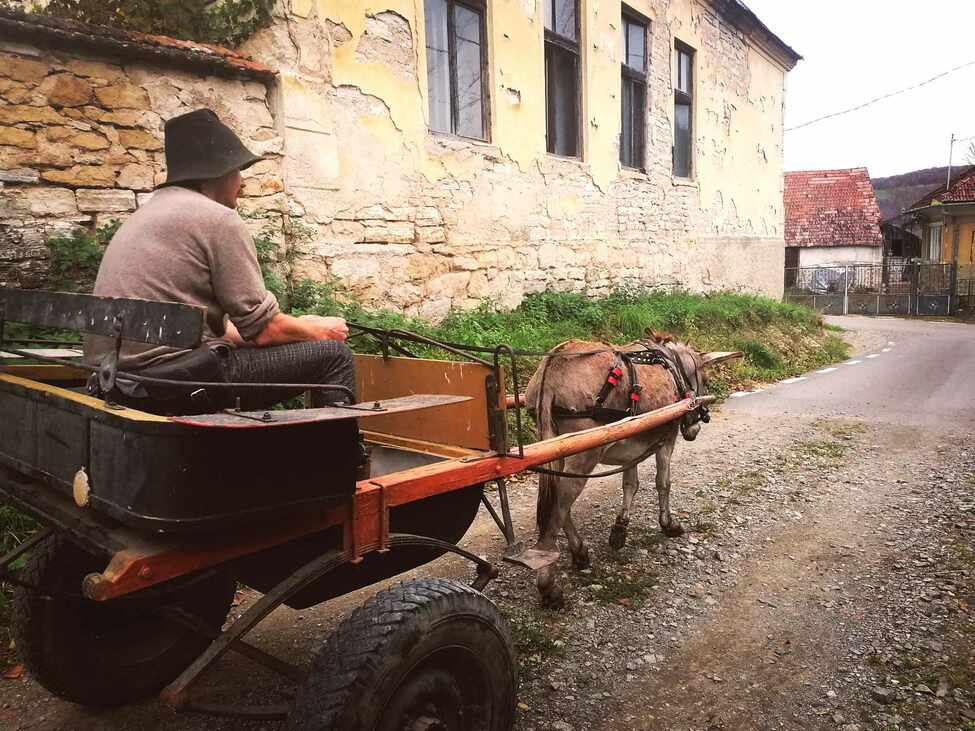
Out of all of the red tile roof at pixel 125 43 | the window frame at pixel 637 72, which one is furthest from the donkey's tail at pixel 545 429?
the window frame at pixel 637 72

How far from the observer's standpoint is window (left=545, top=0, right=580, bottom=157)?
9477mm

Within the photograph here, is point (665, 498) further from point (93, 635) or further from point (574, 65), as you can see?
point (574, 65)

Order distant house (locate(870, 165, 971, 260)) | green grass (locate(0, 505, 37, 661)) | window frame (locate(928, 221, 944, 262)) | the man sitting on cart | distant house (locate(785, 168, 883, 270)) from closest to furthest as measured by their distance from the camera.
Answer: the man sitting on cart → green grass (locate(0, 505, 37, 661)) → window frame (locate(928, 221, 944, 262)) → distant house (locate(785, 168, 883, 270)) → distant house (locate(870, 165, 971, 260))

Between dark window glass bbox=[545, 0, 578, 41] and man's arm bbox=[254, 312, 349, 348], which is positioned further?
dark window glass bbox=[545, 0, 578, 41]

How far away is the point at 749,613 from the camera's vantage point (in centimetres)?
354

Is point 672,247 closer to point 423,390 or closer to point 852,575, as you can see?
point 852,575

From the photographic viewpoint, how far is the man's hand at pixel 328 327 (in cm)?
248

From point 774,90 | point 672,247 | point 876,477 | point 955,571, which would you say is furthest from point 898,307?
point 955,571

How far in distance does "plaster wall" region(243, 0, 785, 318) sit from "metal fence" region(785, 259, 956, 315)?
1249 centimetres

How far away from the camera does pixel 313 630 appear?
3330mm

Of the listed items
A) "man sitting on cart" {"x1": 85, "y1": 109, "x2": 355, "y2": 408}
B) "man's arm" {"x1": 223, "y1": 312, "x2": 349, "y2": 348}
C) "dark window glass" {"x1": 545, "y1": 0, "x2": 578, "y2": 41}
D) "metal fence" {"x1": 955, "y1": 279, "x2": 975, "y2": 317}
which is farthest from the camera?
"metal fence" {"x1": 955, "y1": 279, "x2": 975, "y2": 317}

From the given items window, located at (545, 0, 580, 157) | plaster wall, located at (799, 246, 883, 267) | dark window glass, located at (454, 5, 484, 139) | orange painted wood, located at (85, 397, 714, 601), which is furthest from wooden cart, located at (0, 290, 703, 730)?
plaster wall, located at (799, 246, 883, 267)

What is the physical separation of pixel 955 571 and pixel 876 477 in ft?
6.21

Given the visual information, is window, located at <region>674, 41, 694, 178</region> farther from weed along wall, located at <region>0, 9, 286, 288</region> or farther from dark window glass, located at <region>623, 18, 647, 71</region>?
weed along wall, located at <region>0, 9, 286, 288</region>
